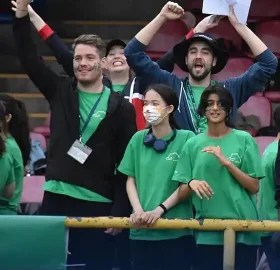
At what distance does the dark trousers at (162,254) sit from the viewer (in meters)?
6.15

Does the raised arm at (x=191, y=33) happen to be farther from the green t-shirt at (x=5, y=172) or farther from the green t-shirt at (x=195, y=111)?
the green t-shirt at (x=5, y=172)

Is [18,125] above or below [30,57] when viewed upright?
below

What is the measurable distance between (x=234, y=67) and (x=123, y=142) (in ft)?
14.2

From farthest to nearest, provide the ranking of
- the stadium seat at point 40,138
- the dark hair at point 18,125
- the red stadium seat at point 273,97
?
the red stadium seat at point 273,97
the stadium seat at point 40,138
the dark hair at point 18,125

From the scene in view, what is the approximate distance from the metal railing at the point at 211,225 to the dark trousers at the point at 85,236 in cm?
30

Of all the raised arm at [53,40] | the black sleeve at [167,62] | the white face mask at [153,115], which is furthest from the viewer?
the black sleeve at [167,62]

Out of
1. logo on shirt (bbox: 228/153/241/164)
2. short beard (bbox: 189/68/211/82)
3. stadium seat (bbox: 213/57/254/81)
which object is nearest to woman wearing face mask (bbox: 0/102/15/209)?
short beard (bbox: 189/68/211/82)

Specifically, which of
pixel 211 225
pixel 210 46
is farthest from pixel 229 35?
pixel 211 225

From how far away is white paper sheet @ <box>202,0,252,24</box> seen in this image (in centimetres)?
655

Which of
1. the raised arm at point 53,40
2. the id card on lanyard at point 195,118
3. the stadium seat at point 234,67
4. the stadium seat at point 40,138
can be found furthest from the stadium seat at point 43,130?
the id card on lanyard at point 195,118

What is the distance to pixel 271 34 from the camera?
11.2m

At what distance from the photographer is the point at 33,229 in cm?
579

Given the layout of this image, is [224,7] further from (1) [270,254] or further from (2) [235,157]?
(1) [270,254]

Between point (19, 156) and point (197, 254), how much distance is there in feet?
4.21
